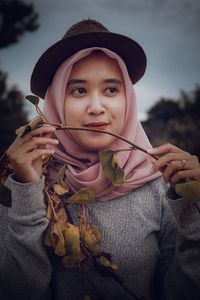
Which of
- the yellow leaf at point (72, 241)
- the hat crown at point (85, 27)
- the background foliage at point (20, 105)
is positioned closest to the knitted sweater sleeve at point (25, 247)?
the yellow leaf at point (72, 241)

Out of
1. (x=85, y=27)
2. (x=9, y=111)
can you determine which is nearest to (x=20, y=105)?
(x=9, y=111)

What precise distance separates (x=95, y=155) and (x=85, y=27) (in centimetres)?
57

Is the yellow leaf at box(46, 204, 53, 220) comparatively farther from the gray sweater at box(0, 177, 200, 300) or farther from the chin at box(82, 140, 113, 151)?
the chin at box(82, 140, 113, 151)

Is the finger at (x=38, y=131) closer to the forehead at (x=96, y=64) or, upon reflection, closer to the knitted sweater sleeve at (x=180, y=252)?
the forehead at (x=96, y=64)

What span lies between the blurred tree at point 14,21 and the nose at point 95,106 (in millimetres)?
10163

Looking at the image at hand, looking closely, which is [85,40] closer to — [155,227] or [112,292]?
[155,227]

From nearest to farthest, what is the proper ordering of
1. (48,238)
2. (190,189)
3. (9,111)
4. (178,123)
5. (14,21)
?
(190,189)
(48,238)
(14,21)
(9,111)
(178,123)

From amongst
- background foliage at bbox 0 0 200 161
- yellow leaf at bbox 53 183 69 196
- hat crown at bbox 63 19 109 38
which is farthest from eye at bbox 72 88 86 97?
background foliage at bbox 0 0 200 161

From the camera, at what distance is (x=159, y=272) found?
150 cm

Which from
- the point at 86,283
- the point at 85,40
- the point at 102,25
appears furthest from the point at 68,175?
the point at 102,25

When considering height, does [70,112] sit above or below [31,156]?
above

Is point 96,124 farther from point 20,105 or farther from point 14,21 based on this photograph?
point 20,105

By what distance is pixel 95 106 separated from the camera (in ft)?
4.35

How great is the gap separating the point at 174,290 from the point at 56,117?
0.88 m
